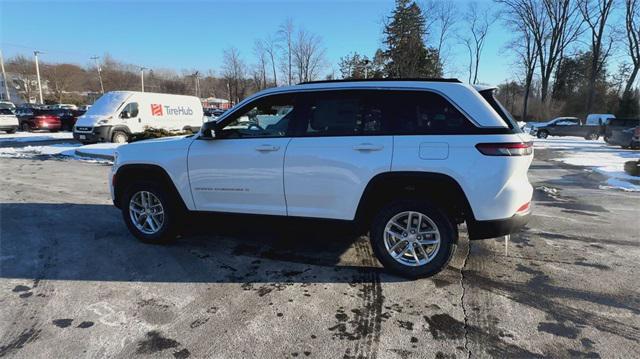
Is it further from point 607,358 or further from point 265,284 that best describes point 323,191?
point 607,358

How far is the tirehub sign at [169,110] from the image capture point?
17.3 metres

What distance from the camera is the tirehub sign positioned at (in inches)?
682

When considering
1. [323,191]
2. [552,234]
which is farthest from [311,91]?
[552,234]

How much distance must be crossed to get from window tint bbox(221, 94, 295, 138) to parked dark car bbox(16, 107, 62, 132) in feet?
89.9

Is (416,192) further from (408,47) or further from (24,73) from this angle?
(24,73)

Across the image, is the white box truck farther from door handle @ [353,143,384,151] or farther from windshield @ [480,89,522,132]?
windshield @ [480,89,522,132]

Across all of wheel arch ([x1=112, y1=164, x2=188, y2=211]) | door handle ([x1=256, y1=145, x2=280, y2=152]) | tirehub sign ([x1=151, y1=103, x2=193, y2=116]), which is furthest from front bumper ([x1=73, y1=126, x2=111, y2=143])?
door handle ([x1=256, y1=145, x2=280, y2=152])

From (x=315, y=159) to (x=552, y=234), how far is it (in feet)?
12.4

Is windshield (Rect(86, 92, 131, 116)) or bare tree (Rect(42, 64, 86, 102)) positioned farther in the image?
bare tree (Rect(42, 64, 86, 102))

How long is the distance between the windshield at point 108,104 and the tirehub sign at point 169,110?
122 centimetres

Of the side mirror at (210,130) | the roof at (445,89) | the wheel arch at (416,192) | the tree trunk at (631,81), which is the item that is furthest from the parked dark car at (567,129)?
the side mirror at (210,130)

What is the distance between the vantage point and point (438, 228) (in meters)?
3.78

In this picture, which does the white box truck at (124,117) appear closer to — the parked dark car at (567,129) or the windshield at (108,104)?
the windshield at (108,104)

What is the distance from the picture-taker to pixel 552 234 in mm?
5480
